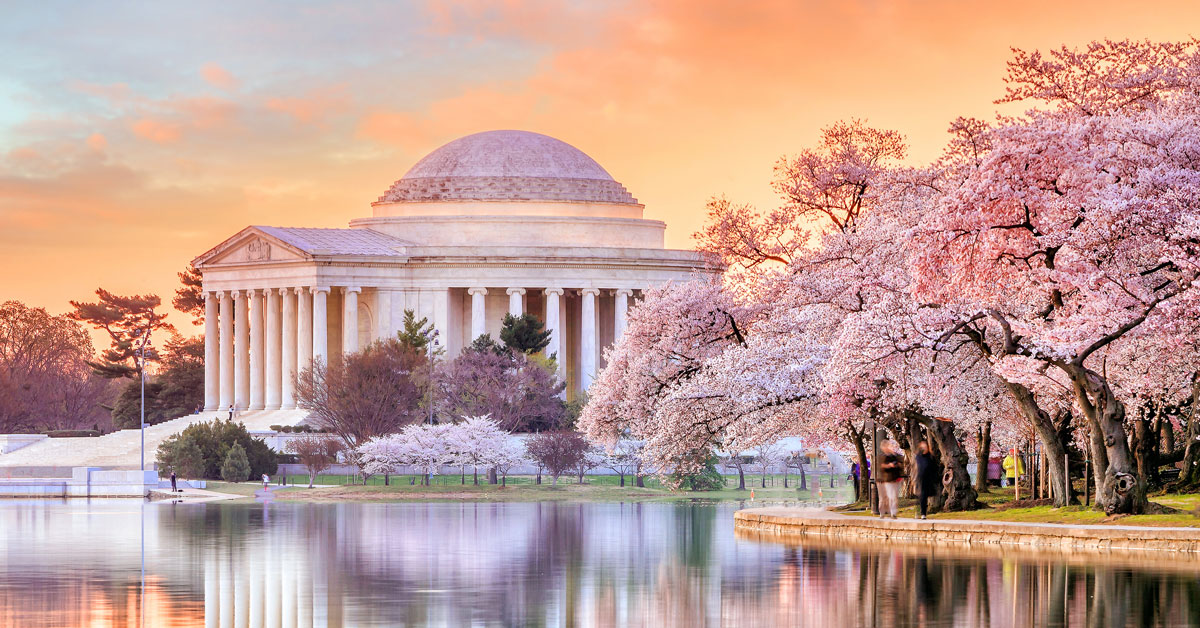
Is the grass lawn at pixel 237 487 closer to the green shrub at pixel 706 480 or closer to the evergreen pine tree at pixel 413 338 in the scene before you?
the green shrub at pixel 706 480

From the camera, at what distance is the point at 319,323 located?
410 feet

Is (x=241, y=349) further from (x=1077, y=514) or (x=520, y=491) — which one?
(x=1077, y=514)

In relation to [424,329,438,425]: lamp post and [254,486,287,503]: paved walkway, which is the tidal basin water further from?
[424,329,438,425]: lamp post

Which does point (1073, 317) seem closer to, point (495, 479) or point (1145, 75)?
point (1145, 75)

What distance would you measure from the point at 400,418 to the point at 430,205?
42.2m

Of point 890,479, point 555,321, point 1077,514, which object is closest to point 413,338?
point 555,321

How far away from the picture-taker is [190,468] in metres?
92.2

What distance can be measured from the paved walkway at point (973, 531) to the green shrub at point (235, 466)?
1794 inches

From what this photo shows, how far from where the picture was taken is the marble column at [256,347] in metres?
130

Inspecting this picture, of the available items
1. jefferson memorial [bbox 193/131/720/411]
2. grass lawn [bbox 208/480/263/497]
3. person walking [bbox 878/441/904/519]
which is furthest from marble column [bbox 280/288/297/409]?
person walking [bbox 878/441/904/519]

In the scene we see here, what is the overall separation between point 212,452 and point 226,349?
4125 centimetres

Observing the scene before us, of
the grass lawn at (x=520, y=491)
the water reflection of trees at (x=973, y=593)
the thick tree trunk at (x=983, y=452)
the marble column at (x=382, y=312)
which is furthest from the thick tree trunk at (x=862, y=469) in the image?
the marble column at (x=382, y=312)

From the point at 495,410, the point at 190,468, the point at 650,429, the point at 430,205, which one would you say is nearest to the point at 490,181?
the point at 430,205

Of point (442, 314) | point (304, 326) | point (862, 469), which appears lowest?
point (862, 469)
